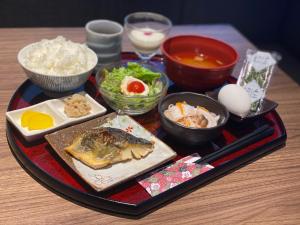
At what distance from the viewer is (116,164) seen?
1100mm

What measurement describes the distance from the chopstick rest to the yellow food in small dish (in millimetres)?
364

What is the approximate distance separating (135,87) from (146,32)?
1.60 ft

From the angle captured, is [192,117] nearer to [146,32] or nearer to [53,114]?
[53,114]

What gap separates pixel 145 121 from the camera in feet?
4.40

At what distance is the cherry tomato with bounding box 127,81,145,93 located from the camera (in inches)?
53.6

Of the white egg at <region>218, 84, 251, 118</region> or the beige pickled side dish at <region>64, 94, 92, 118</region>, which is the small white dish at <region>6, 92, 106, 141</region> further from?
the white egg at <region>218, 84, 251, 118</region>

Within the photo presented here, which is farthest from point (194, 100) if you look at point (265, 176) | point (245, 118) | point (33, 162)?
point (33, 162)

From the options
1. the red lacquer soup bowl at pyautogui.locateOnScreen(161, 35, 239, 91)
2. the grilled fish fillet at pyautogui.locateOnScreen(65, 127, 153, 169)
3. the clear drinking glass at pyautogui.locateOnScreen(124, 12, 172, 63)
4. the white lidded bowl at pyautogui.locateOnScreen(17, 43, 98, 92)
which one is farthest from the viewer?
the clear drinking glass at pyautogui.locateOnScreen(124, 12, 172, 63)

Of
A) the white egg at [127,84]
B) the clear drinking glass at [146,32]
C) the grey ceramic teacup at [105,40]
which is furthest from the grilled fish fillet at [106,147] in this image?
the clear drinking glass at [146,32]

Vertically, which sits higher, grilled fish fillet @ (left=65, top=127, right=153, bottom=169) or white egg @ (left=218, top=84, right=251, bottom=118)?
white egg @ (left=218, top=84, right=251, bottom=118)

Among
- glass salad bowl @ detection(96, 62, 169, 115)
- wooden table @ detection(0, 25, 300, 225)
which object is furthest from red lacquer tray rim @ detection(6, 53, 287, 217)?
glass salad bowl @ detection(96, 62, 169, 115)

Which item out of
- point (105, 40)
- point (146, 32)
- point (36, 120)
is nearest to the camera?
point (36, 120)

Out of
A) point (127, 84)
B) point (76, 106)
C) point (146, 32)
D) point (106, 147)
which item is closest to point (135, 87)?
point (127, 84)

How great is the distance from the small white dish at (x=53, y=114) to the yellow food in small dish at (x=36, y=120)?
1cm
